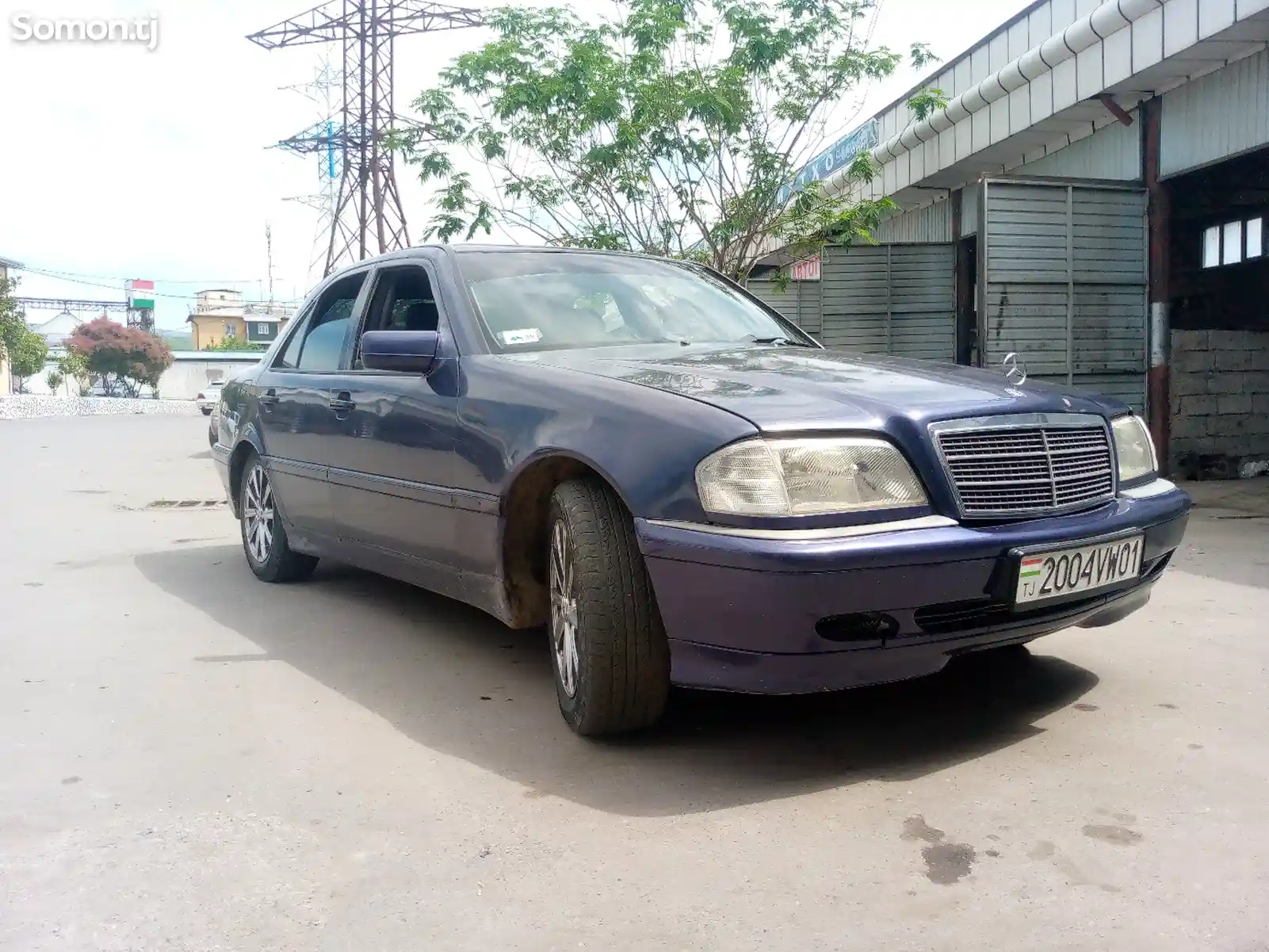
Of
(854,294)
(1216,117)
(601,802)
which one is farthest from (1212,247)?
(601,802)

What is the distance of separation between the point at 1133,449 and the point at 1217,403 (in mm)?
8898

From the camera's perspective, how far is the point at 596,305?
4.25 metres

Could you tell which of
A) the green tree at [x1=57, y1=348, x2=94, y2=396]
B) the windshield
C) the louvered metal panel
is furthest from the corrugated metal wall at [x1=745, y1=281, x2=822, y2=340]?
the green tree at [x1=57, y1=348, x2=94, y2=396]

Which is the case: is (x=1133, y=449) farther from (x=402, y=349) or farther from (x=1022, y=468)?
(x=402, y=349)

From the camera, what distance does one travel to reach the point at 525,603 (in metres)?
3.77

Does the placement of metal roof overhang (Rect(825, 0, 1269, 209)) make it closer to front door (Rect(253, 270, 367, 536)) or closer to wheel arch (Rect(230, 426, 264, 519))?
front door (Rect(253, 270, 367, 536))

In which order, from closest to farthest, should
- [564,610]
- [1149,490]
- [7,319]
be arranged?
[564,610]
[1149,490]
[7,319]

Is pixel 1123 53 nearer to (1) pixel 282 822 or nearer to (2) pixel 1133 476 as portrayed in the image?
(2) pixel 1133 476

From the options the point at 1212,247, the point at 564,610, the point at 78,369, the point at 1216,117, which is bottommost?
the point at 564,610

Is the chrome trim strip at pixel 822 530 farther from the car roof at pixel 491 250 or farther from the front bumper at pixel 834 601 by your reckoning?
the car roof at pixel 491 250

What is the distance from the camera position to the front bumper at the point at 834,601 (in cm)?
278

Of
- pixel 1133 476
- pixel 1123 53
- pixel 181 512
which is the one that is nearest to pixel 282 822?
pixel 1133 476

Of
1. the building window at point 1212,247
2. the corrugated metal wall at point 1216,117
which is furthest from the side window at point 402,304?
the building window at point 1212,247

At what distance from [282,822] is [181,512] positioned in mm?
7400
